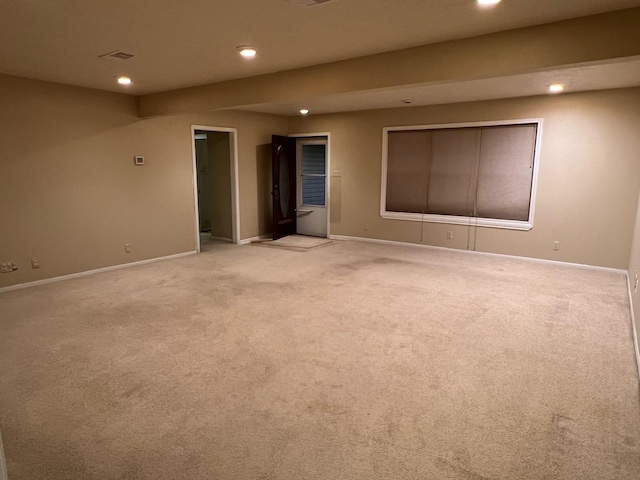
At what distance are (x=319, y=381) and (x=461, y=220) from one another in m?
4.71

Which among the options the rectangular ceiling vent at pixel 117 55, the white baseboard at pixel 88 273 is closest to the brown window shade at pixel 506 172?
the white baseboard at pixel 88 273

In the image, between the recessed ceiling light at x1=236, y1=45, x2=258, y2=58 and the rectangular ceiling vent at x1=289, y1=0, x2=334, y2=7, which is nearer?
the rectangular ceiling vent at x1=289, y1=0, x2=334, y2=7

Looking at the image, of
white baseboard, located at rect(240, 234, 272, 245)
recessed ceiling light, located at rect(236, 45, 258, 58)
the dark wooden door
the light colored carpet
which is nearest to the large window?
the light colored carpet

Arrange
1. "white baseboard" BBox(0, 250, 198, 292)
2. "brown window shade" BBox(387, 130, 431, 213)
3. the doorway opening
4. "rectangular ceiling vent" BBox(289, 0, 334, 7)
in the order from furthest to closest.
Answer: the doorway opening < "brown window shade" BBox(387, 130, 431, 213) < "white baseboard" BBox(0, 250, 198, 292) < "rectangular ceiling vent" BBox(289, 0, 334, 7)

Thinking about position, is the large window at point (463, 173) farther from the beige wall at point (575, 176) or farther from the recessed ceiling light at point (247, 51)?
the recessed ceiling light at point (247, 51)

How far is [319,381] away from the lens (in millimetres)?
2668

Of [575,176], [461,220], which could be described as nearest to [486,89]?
[575,176]

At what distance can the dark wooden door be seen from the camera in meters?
7.68

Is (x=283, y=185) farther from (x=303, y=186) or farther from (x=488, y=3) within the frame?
(x=488, y=3)

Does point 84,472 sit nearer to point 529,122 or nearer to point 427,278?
point 427,278

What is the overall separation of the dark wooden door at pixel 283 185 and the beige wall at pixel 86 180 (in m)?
1.28

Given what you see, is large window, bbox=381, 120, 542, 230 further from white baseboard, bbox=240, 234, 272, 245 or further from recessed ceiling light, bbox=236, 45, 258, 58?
recessed ceiling light, bbox=236, 45, 258, 58

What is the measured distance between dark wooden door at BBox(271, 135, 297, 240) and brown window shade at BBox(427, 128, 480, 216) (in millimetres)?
2899

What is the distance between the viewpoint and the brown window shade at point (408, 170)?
6.77 m
